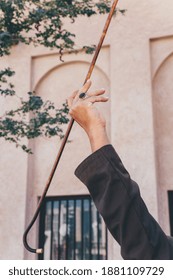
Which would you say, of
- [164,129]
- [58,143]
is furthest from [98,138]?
[58,143]

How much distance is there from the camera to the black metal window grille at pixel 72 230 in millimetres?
6977

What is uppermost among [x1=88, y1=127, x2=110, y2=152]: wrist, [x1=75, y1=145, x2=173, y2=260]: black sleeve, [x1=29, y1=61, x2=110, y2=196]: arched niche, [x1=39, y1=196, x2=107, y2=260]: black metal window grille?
[x1=29, y1=61, x2=110, y2=196]: arched niche

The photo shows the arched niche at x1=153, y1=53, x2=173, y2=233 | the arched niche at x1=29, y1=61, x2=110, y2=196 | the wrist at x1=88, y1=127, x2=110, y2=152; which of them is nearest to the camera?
the wrist at x1=88, y1=127, x2=110, y2=152

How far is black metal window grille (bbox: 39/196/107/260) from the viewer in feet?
22.9

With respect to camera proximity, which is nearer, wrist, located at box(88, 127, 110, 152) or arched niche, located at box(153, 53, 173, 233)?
wrist, located at box(88, 127, 110, 152)

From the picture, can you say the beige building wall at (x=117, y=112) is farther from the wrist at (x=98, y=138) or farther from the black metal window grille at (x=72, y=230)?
the wrist at (x=98, y=138)

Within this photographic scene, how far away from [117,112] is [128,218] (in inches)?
239

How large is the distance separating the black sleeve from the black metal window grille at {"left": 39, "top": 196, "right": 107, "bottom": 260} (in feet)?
19.5

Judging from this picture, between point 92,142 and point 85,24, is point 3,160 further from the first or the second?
point 92,142

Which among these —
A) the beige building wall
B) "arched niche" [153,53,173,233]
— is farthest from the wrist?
"arched niche" [153,53,173,233]

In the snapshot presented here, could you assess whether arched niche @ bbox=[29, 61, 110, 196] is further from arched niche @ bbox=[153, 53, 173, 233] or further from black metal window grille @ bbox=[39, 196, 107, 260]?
arched niche @ bbox=[153, 53, 173, 233]

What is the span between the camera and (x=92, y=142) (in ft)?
4.03

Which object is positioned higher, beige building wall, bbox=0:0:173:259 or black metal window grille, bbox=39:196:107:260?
beige building wall, bbox=0:0:173:259

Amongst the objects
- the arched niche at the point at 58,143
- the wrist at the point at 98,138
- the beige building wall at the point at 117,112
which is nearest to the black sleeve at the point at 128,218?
the wrist at the point at 98,138
